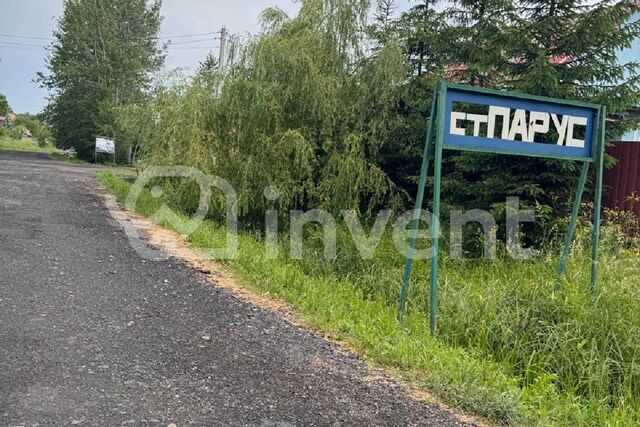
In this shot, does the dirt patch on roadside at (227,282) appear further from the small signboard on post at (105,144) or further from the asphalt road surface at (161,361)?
the small signboard on post at (105,144)

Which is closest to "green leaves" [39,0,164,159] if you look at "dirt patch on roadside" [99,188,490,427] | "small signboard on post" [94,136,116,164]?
"small signboard on post" [94,136,116,164]

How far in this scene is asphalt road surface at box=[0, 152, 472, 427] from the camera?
99.5 inches

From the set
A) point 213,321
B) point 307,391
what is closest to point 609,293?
point 307,391

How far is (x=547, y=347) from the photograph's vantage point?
389cm

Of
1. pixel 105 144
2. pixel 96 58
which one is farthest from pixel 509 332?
pixel 96 58

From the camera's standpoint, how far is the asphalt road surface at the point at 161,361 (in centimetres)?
253

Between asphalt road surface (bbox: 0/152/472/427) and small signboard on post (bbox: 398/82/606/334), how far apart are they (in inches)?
52.3

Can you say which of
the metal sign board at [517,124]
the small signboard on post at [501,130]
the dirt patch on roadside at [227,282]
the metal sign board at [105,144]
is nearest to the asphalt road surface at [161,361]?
the dirt patch on roadside at [227,282]

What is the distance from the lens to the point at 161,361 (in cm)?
311

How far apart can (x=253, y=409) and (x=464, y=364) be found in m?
1.42

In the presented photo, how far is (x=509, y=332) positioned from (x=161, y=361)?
2662 millimetres

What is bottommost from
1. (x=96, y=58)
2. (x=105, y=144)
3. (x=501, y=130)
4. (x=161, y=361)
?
(x=161, y=361)

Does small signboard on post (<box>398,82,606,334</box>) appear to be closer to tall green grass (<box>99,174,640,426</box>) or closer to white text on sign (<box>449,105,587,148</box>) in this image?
white text on sign (<box>449,105,587,148</box>)

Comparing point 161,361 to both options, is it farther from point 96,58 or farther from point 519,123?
point 96,58
